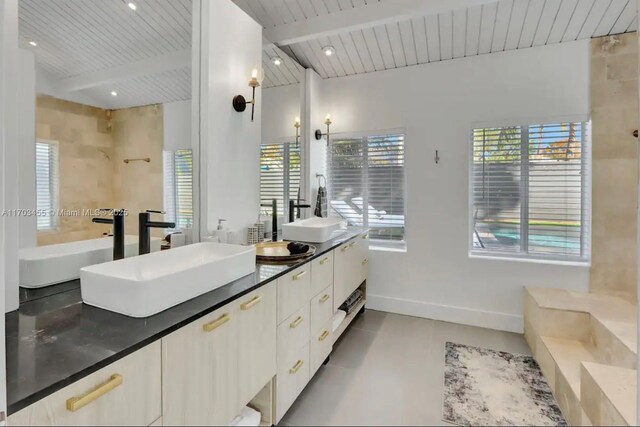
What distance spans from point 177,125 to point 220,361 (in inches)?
42.2

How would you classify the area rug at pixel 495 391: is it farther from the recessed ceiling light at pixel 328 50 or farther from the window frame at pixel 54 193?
the recessed ceiling light at pixel 328 50

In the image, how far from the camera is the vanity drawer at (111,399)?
1.79 ft

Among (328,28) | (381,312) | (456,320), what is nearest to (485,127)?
(328,28)

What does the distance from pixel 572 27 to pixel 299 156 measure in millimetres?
2139

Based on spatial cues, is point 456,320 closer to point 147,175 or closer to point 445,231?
point 445,231

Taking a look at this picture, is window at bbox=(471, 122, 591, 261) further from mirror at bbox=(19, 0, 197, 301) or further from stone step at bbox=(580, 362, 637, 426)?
mirror at bbox=(19, 0, 197, 301)

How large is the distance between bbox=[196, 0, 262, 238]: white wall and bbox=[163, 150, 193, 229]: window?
0.07 metres

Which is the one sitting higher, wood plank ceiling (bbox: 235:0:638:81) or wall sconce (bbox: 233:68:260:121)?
wood plank ceiling (bbox: 235:0:638:81)

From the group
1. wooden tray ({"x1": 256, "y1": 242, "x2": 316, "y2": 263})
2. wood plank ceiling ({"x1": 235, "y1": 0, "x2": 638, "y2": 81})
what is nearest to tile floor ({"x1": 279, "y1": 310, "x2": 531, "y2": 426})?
wooden tray ({"x1": 256, "y1": 242, "x2": 316, "y2": 263})

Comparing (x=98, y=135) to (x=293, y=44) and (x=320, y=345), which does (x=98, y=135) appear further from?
(x=293, y=44)

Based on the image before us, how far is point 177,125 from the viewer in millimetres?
1452

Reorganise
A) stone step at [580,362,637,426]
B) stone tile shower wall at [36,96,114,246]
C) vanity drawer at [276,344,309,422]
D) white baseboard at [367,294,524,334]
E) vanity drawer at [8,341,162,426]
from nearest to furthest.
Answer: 1. vanity drawer at [8,341,162,426]
2. stone step at [580,362,637,426]
3. stone tile shower wall at [36,96,114,246]
4. vanity drawer at [276,344,309,422]
5. white baseboard at [367,294,524,334]

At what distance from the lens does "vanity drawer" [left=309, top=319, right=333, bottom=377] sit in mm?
1654

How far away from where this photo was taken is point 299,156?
102 inches
